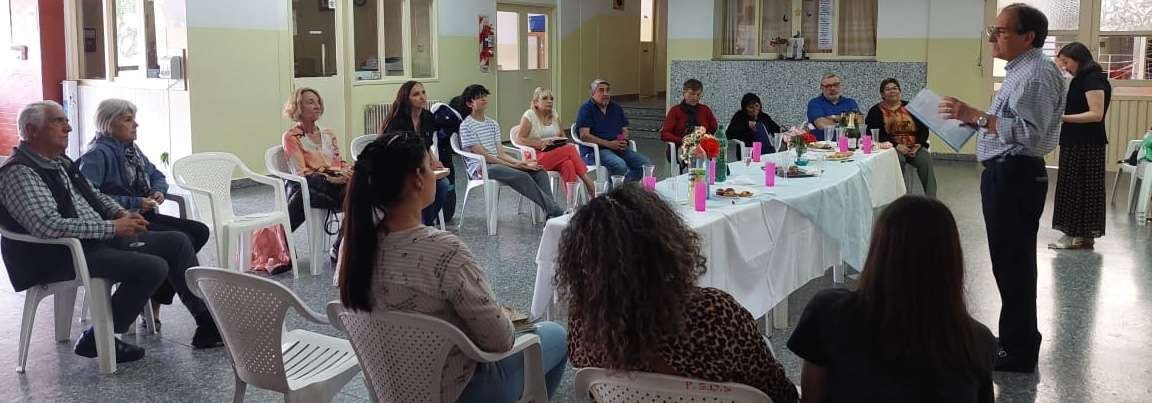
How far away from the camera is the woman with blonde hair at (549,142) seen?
7660mm

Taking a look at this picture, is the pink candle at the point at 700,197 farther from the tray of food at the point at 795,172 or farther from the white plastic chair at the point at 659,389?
the white plastic chair at the point at 659,389

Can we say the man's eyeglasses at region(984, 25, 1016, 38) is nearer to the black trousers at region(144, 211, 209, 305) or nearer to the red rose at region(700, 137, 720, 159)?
the red rose at region(700, 137, 720, 159)

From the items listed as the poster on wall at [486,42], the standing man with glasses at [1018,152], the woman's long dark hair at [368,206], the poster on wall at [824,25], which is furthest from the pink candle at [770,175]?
the poster on wall at [824,25]

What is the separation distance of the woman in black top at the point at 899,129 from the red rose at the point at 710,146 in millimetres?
3115

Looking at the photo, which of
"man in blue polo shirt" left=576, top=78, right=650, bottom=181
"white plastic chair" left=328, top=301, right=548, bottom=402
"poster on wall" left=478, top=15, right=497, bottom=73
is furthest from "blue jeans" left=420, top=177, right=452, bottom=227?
"poster on wall" left=478, top=15, right=497, bottom=73

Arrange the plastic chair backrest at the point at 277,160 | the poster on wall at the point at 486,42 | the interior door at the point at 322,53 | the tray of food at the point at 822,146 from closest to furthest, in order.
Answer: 1. the plastic chair backrest at the point at 277,160
2. the tray of food at the point at 822,146
3. the interior door at the point at 322,53
4. the poster on wall at the point at 486,42

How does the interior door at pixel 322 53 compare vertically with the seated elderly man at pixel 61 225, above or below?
above

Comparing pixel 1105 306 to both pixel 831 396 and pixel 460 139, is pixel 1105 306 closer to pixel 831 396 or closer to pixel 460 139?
pixel 831 396

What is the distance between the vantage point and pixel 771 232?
14.9 feet

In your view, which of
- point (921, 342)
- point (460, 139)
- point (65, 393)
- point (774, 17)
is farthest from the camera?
point (774, 17)

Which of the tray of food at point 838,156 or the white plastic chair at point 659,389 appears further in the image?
the tray of food at point 838,156

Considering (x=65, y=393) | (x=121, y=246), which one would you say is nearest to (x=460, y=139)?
(x=121, y=246)

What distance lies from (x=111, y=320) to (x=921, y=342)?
3297 millimetres

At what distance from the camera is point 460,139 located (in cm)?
750
